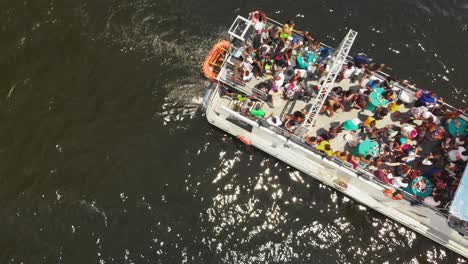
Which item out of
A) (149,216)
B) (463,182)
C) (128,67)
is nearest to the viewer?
(463,182)

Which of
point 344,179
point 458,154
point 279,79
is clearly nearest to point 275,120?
point 279,79

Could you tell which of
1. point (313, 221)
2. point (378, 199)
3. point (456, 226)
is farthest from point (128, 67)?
point (456, 226)

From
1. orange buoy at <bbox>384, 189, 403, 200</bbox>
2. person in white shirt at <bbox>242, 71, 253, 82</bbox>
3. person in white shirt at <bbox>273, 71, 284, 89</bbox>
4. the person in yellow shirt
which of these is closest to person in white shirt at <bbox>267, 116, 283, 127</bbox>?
person in white shirt at <bbox>273, 71, 284, 89</bbox>

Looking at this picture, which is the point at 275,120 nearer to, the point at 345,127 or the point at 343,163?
the point at 345,127

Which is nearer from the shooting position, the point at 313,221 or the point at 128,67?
the point at 313,221

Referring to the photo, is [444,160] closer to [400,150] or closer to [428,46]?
[400,150]

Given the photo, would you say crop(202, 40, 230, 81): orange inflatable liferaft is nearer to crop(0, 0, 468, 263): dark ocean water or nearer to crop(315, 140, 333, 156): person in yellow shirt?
crop(0, 0, 468, 263): dark ocean water

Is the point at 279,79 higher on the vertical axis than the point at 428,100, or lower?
lower

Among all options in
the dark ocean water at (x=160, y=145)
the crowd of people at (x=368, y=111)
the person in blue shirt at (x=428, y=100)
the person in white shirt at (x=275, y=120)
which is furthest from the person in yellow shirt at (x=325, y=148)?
the person in blue shirt at (x=428, y=100)
